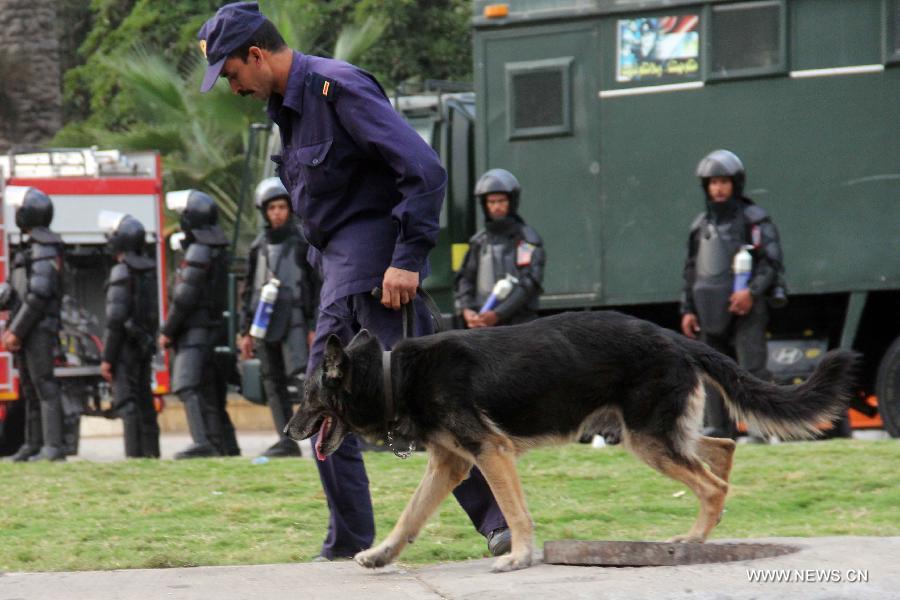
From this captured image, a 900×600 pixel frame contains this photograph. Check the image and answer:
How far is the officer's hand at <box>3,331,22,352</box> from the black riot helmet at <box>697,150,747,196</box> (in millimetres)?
5258

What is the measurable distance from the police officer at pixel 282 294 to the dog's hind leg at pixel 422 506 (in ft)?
17.7

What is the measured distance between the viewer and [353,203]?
586 centimetres

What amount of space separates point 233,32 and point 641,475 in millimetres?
3734

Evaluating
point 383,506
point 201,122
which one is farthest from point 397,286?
point 201,122

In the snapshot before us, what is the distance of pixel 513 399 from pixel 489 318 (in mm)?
5306

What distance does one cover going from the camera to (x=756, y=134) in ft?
38.7

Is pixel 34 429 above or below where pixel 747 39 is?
below

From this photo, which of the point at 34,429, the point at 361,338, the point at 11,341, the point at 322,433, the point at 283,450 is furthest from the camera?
the point at 34,429

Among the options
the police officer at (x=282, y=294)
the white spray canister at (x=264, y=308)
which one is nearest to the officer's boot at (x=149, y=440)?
the police officer at (x=282, y=294)

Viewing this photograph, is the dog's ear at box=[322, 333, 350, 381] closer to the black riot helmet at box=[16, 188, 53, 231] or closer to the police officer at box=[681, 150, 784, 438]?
the police officer at box=[681, 150, 784, 438]

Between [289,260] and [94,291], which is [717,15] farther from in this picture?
[94,291]

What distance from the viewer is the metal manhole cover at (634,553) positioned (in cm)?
547

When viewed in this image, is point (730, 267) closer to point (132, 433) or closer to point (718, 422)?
point (718, 422)

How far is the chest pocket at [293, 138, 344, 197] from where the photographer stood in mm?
5754
